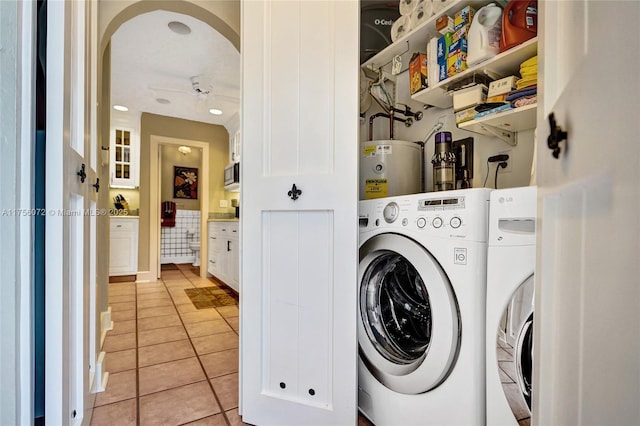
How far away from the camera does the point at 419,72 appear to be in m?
1.52

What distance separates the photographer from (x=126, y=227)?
4.11 m

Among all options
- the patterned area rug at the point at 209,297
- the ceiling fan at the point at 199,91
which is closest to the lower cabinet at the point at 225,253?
the patterned area rug at the point at 209,297

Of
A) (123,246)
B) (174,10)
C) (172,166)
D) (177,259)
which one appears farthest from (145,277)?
(174,10)

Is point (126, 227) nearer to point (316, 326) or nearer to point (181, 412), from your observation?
point (181, 412)

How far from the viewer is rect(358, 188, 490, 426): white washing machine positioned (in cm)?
90

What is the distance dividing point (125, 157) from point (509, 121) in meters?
4.74

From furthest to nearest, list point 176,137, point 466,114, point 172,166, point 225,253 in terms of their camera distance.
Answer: point 172,166 < point 176,137 < point 225,253 < point 466,114

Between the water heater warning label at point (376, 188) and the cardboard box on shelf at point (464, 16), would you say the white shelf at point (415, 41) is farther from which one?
the water heater warning label at point (376, 188)

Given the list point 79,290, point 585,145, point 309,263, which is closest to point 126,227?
point 79,290

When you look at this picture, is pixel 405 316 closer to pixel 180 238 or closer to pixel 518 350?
pixel 518 350

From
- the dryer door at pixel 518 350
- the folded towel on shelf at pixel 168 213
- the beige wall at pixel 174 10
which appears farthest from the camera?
the folded towel on shelf at pixel 168 213

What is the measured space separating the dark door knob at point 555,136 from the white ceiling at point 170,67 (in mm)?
2642

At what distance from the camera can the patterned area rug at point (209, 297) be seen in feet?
10.0

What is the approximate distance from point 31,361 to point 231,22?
1872 millimetres
